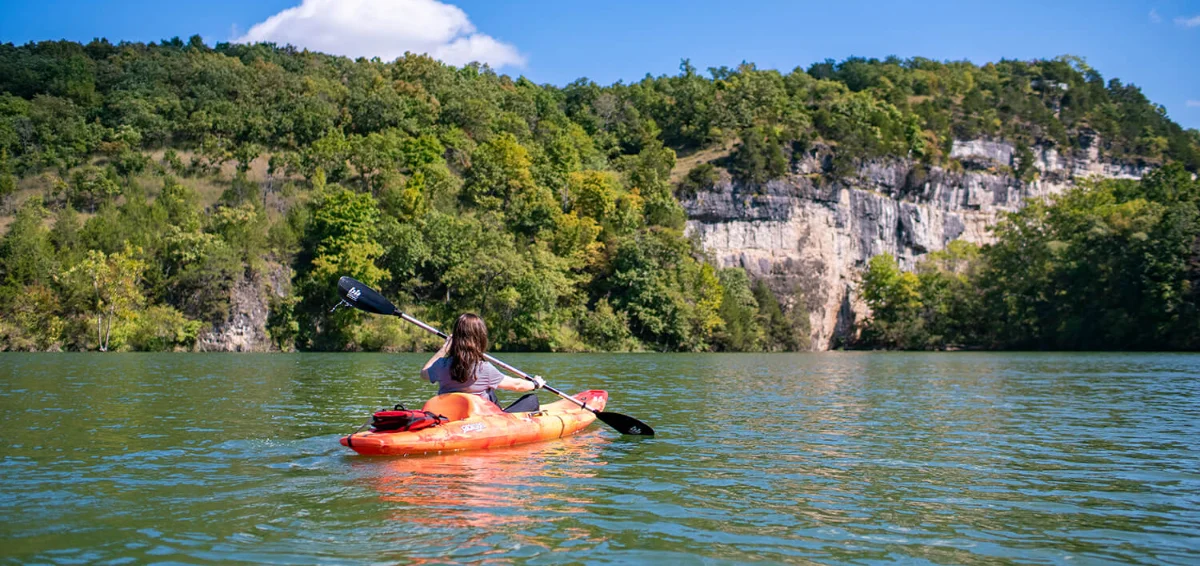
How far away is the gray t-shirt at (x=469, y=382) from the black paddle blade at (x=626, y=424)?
2.11 metres

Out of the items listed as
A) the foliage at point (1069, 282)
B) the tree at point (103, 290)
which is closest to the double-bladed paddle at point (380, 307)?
the tree at point (103, 290)

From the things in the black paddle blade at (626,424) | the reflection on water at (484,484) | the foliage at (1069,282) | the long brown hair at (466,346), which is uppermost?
the foliage at (1069,282)

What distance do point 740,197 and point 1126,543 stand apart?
8106cm

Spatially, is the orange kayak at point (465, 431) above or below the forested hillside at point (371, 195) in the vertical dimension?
below

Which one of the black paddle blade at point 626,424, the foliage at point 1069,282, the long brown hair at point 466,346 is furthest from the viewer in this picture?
the foliage at point 1069,282

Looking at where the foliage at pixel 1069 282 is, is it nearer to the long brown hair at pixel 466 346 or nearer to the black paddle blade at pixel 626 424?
the black paddle blade at pixel 626 424

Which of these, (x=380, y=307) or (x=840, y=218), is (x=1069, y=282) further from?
(x=380, y=307)

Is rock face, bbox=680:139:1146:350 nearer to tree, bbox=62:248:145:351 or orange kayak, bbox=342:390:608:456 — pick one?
tree, bbox=62:248:145:351

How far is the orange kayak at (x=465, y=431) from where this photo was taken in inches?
434

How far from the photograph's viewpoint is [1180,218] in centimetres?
6134

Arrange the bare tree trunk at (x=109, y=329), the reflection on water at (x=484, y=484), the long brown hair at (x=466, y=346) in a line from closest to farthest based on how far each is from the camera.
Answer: the reflection on water at (x=484, y=484)
the long brown hair at (x=466, y=346)
the bare tree trunk at (x=109, y=329)

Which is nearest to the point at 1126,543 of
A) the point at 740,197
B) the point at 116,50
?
the point at 740,197

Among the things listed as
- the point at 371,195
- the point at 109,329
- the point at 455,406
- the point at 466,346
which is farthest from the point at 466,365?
the point at 371,195

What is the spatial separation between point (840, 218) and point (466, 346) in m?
83.8
